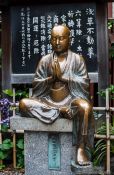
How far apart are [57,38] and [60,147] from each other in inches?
53.7

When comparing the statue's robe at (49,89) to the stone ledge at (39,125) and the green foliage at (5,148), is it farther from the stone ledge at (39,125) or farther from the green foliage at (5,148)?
the green foliage at (5,148)

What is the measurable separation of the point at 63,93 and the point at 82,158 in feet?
2.86

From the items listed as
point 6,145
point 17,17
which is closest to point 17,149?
point 6,145

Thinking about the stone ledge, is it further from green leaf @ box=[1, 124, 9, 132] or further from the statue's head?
green leaf @ box=[1, 124, 9, 132]

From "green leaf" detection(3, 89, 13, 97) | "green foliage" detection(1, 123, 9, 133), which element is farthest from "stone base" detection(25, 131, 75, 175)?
"green leaf" detection(3, 89, 13, 97)

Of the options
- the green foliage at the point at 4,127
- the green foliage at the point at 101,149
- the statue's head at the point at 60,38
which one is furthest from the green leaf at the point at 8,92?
the statue's head at the point at 60,38

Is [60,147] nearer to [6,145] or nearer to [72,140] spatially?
[72,140]

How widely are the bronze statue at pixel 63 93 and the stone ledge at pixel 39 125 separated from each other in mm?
63

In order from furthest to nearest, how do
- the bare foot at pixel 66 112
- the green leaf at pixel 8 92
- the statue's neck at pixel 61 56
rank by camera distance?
the green leaf at pixel 8 92
the statue's neck at pixel 61 56
the bare foot at pixel 66 112

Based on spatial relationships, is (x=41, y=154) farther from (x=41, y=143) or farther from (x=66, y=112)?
(x=66, y=112)

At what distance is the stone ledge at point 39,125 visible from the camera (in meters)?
5.32

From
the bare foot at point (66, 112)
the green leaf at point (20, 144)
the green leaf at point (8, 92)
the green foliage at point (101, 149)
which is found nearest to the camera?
the bare foot at point (66, 112)

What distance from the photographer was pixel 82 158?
205 inches

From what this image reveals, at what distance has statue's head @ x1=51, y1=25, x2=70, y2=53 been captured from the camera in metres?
5.46
